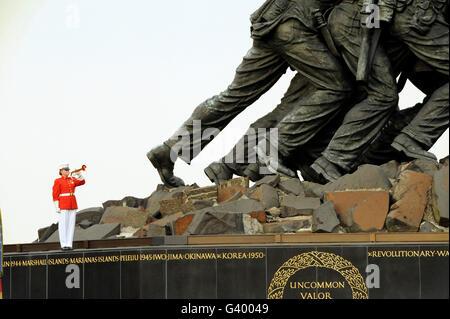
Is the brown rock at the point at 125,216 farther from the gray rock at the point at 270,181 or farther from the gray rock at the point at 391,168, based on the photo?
the gray rock at the point at 391,168

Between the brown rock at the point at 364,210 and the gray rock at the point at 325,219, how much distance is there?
12 centimetres

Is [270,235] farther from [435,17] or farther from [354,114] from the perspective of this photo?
[435,17]

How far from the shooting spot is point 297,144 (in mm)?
12359

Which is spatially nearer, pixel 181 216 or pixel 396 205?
→ pixel 396 205

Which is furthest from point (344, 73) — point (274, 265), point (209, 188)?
point (274, 265)

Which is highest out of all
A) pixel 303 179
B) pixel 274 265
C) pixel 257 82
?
pixel 257 82

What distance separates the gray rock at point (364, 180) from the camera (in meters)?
10.9

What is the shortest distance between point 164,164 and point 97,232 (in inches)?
63.8

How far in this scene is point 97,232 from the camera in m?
11.9

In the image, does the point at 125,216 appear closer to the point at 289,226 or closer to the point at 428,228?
the point at 289,226

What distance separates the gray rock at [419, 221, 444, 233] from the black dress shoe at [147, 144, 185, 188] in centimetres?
394

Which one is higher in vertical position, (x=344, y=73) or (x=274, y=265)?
(x=344, y=73)

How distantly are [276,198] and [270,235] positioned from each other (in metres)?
1.03

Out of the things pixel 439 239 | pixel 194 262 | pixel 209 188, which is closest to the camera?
pixel 439 239
